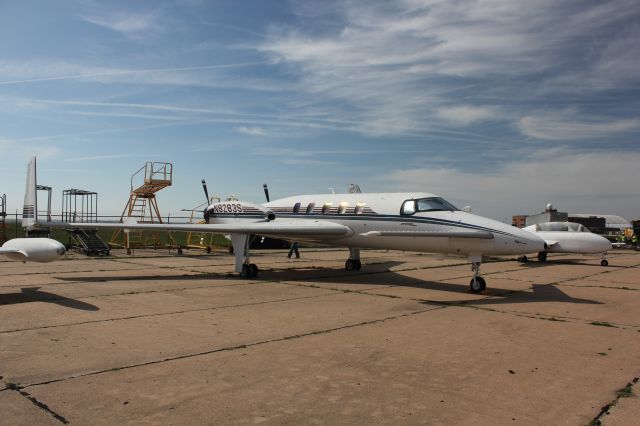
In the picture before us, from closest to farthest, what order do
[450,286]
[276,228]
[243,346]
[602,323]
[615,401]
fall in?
1. [615,401]
2. [243,346]
3. [602,323]
4. [450,286]
5. [276,228]

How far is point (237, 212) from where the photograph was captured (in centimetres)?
1739

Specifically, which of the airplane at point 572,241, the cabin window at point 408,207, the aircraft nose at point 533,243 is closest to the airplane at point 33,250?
the cabin window at point 408,207

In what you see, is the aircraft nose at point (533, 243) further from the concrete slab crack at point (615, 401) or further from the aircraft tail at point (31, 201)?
the aircraft tail at point (31, 201)

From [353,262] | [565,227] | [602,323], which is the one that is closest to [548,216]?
[565,227]

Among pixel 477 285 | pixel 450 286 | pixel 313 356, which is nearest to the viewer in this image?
pixel 313 356

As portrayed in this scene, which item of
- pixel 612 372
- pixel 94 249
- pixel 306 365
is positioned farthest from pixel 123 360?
pixel 94 249

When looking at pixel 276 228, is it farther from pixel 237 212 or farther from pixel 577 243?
pixel 577 243

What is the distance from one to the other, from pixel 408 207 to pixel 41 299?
31.8ft

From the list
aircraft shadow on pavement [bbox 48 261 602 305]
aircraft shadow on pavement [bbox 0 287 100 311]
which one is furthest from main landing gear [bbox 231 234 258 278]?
aircraft shadow on pavement [bbox 0 287 100 311]

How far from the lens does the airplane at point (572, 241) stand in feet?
72.4

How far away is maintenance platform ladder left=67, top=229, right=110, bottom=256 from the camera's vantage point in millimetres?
24562

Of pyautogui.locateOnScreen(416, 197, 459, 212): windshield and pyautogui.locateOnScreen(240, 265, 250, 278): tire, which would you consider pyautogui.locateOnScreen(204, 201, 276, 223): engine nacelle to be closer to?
pyautogui.locateOnScreen(240, 265, 250, 278): tire

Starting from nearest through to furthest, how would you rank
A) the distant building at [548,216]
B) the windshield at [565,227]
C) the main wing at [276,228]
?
the main wing at [276,228], the windshield at [565,227], the distant building at [548,216]

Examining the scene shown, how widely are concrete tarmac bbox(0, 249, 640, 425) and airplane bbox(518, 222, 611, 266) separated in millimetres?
9716
